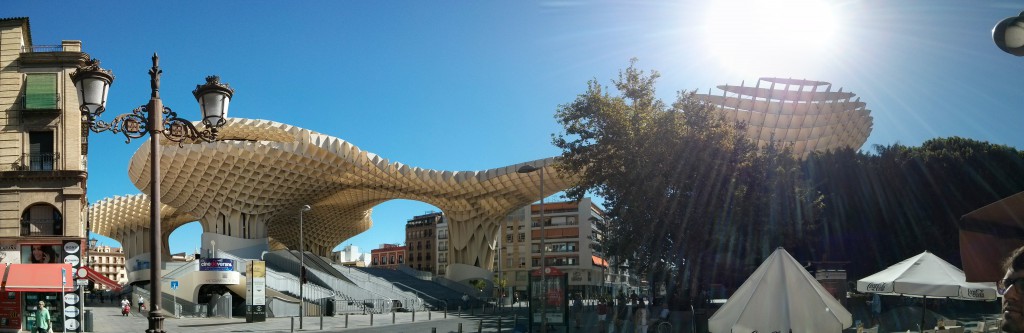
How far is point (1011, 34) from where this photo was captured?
14.2 feet

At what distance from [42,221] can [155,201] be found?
66.6ft

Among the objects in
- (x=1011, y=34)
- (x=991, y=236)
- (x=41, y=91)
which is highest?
(x=41, y=91)

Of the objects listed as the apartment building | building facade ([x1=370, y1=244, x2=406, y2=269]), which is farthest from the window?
building facade ([x1=370, y1=244, x2=406, y2=269])

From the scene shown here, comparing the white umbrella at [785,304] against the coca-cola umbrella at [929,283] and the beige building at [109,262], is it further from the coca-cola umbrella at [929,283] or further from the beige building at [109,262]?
the beige building at [109,262]

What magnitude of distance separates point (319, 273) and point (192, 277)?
9.38 meters

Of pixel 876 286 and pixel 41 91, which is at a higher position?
pixel 41 91

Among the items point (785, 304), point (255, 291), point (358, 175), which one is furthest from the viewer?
point (358, 175)

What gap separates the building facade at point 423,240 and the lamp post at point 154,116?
108 meters

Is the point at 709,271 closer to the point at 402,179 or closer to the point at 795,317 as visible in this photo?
the point at 795,317

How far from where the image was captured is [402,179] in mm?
63500

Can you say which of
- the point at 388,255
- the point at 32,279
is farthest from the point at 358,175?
the point at 388,255

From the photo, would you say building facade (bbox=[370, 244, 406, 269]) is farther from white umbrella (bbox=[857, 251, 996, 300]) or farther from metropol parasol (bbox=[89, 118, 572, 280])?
white umbrella (bbox=[857, 251, 996, 300])

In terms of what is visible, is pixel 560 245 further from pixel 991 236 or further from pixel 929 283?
pixel 991 236

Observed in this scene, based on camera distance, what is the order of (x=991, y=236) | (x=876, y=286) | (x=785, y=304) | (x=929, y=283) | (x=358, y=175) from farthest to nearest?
(x=358, y=175) → (x=876, y=286) → (x=929, y=283) → (x=785, y=304) → (x=991, y=236)
